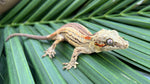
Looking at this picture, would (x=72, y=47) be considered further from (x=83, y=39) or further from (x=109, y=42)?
(x=109, y=42)

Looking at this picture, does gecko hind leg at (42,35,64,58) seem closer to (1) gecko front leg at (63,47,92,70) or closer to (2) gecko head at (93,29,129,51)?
(1) gecko front leg at (63,47,92,70)

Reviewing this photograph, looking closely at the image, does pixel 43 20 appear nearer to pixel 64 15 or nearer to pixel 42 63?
pixel 64 15

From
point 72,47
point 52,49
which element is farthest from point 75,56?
point 52,49

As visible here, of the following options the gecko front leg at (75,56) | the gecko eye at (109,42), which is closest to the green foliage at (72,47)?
the gecko front leg at (75,56)

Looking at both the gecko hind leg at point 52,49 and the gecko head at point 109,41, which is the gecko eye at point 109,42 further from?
the gecko hind leg at point 52,49

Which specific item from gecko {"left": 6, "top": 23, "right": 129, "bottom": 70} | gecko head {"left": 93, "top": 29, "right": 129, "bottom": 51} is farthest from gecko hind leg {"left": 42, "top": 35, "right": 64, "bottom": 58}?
gecko head {"left": 93, "top": 29, "right": 129, "bottom": 51}

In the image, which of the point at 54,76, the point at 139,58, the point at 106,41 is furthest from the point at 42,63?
the point at 139,58
